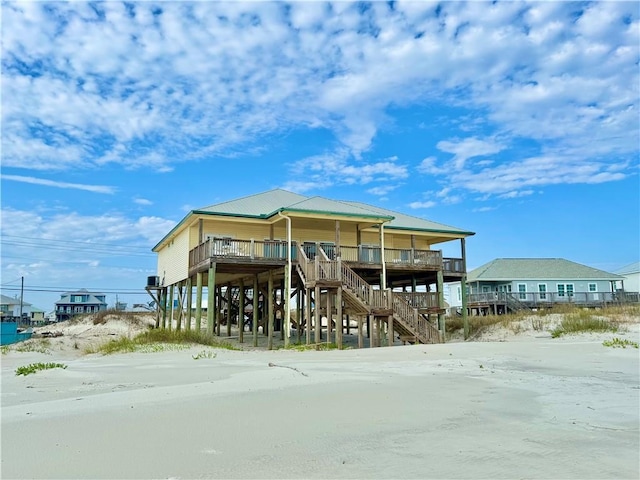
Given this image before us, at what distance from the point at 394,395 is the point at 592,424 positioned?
2.49 metres

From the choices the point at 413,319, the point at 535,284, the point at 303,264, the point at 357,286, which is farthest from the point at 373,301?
the point at 535,284

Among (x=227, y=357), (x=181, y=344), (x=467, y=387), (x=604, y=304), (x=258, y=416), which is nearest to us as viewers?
(x=258, y=416)

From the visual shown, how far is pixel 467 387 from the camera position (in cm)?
808

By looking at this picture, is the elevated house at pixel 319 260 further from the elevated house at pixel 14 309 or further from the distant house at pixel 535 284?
the elevated house at pixel 14 309

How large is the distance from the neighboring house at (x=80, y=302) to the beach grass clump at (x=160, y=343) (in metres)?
75.9

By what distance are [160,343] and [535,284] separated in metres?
44.8

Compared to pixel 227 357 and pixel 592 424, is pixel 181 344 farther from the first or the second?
pixel 592 424

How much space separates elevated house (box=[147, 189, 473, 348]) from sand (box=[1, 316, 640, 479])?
998 cm

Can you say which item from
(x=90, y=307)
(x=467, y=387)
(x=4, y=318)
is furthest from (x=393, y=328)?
(x=90, y=307)

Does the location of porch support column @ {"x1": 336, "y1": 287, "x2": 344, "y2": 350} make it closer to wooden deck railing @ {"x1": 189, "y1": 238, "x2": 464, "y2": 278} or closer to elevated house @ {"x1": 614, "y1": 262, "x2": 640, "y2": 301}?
wooden deck railing @ {"x1": 189, "y1": 238, "x2": 464, "y2": 278}

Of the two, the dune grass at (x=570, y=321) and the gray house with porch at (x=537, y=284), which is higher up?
the gray house with porch at (x=537, y=284)

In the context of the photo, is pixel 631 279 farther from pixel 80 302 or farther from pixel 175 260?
pixel 80 302

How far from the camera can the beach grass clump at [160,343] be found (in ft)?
52.1

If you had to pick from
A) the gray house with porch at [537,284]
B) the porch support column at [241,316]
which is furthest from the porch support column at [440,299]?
the gray house with porch at [537,284]
